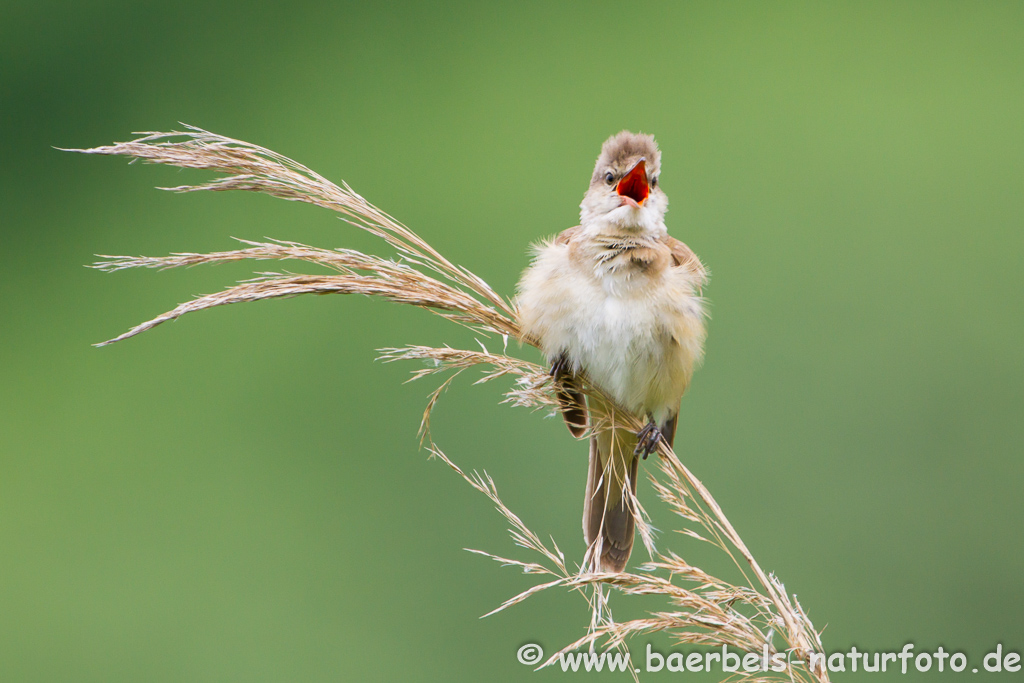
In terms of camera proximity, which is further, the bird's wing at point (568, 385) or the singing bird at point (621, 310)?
the bird's wing at point (568, 385)

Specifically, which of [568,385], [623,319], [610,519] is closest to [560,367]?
[568,385]

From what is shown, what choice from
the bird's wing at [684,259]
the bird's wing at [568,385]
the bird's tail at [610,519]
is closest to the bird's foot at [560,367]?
the bird's wing at [568,385]

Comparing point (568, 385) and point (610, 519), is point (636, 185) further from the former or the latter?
point (610, 519)

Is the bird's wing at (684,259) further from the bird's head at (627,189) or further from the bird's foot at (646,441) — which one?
the bird's foot at (646,441)

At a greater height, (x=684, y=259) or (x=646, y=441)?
(x=684, y=259)

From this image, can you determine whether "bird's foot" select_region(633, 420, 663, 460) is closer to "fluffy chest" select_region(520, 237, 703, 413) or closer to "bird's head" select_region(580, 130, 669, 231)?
"fluffy chest" select_region(520, 237, 703, 413)

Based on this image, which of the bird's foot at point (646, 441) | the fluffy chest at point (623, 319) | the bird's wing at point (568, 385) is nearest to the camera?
the bird's foot at point (646, 441)

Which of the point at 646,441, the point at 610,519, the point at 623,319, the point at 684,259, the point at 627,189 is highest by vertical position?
the point at 627,189

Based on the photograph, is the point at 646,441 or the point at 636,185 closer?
the point at 646,441
